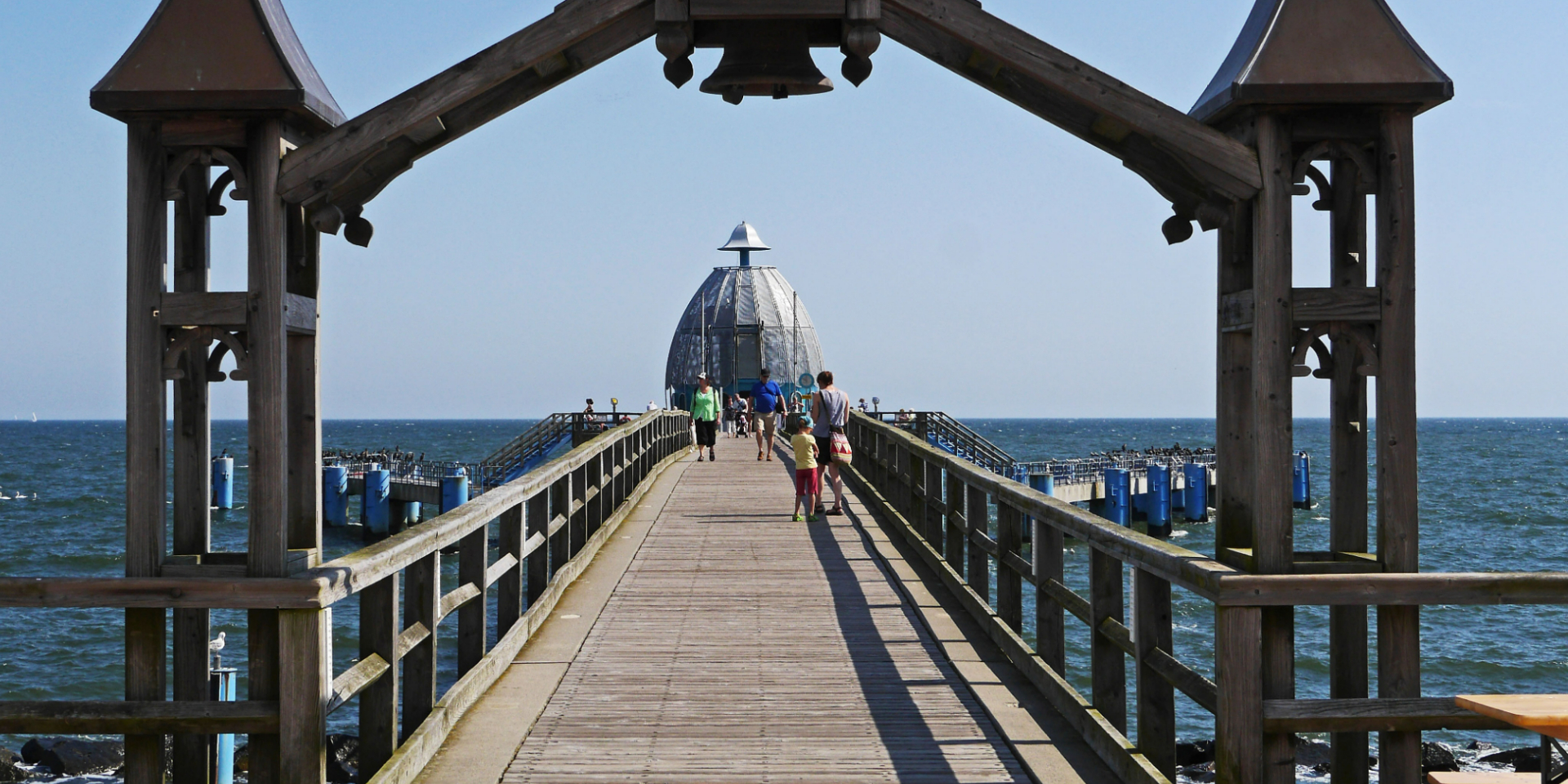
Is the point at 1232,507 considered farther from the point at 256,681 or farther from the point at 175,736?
the point at 175,736

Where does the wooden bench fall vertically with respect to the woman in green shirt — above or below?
below

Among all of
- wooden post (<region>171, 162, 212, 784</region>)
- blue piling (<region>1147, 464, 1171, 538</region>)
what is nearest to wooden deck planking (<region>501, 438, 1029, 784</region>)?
wooden post (<region>171, 162, 212, 784</region>)

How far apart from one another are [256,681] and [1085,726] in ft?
11.1

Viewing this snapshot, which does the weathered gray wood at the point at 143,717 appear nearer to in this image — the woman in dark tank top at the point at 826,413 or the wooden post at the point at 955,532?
the wooden post at the point at 955,532

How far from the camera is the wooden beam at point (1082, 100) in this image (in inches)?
197

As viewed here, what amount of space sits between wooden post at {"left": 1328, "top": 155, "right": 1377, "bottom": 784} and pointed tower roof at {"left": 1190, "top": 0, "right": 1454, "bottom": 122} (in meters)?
0.30

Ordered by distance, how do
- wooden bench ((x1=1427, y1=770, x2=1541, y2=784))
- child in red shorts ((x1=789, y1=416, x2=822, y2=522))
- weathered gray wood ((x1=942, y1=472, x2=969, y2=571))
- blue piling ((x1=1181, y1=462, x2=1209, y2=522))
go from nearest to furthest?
wooden bench ((x1=1427, y1=770, x2=1541, y2=784)) → weathered gray wood ((x1=942, y1=472, x2=969, y2=571)) → child in red shorts ((x1=789, y1=416, x2=822, y2=522)) → blue piling ((x1=1181, y1=462, x2=1209, y2=522))

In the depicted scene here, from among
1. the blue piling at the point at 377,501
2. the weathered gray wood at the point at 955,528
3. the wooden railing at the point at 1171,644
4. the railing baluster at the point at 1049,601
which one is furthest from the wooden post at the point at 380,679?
the blue piling at the point at 377,501

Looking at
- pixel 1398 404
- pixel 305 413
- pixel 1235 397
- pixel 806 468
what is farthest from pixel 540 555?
pixel 1398 404

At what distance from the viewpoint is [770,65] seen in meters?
5.97

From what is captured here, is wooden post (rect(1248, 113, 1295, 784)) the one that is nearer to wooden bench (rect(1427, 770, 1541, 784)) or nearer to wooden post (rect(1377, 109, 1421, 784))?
wooden post (rect(1377, 109, 1421, 784))

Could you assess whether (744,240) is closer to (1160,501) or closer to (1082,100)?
(1160,501)

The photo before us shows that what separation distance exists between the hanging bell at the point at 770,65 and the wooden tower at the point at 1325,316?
1737mm

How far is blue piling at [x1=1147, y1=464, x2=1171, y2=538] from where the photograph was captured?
43969 mm
